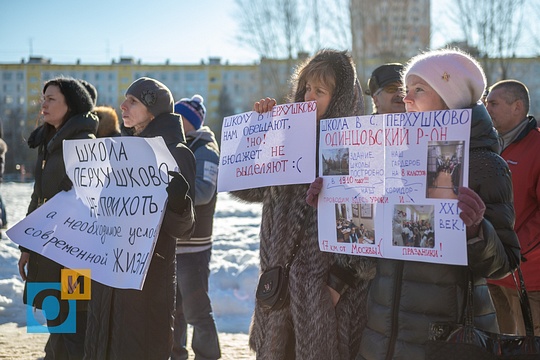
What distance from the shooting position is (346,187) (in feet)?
9.89

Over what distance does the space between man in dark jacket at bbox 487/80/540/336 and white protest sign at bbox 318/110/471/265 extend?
2.10m

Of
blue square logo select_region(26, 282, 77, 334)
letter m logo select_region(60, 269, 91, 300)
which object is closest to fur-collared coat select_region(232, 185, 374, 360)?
letter m logo select_region(60, 269, 91, 300)

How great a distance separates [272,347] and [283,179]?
2.72ft

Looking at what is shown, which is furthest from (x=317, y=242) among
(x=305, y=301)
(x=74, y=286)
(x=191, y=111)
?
(x=191, y=111)

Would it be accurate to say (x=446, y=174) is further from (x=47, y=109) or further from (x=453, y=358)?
(x=47, y=109)

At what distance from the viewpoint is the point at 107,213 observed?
403 centimetres

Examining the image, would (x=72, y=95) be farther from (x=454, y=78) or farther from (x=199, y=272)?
(x=454, y=78)

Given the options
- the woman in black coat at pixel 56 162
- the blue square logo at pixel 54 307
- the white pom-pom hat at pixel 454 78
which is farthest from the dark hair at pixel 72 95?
the white pom-pom hat at pixel 454 78

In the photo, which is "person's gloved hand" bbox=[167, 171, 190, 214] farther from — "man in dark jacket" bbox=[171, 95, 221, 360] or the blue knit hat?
the blue knit hat

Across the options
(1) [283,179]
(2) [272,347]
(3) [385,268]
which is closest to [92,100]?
(1) [283,179]

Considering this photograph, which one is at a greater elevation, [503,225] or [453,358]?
[503,225]

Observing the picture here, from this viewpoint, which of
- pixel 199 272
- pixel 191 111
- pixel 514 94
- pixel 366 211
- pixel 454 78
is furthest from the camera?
pixel 191 111

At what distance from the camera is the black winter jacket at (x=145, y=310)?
3.82m

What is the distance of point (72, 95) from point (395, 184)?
2923mm
